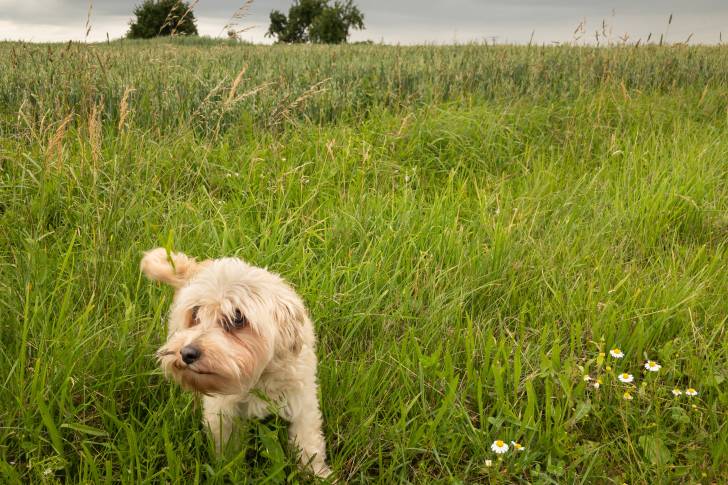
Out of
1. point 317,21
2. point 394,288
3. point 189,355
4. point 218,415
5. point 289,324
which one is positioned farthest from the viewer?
point 317,21

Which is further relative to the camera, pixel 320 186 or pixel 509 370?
pixel 320 186

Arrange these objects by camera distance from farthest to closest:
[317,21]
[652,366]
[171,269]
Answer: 1. [317,21]
2. [652,366]
3. [171,269]

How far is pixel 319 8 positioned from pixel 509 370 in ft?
205

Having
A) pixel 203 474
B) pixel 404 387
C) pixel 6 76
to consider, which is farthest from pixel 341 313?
pixel 6 76

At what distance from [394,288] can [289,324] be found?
1.12 meters

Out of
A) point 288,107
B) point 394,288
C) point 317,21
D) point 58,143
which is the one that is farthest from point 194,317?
point 317,21

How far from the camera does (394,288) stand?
10.4 feet

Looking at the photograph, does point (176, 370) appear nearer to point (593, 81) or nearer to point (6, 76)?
point (6, 76)

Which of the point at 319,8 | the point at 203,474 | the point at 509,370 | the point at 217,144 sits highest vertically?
the point at 319,8

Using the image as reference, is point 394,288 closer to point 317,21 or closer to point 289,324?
point 289,324

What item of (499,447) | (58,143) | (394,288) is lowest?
(499,447)

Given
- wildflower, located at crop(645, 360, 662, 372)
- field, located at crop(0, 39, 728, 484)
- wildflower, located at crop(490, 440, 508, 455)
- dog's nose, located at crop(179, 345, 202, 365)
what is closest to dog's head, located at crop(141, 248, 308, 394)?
dog's nose, located at crop(179, 345, 202, 365)

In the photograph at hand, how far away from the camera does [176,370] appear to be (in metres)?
1.98

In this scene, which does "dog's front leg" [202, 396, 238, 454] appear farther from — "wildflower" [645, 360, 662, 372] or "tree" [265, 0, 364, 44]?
"tree" [265, 0, 364, 44]
